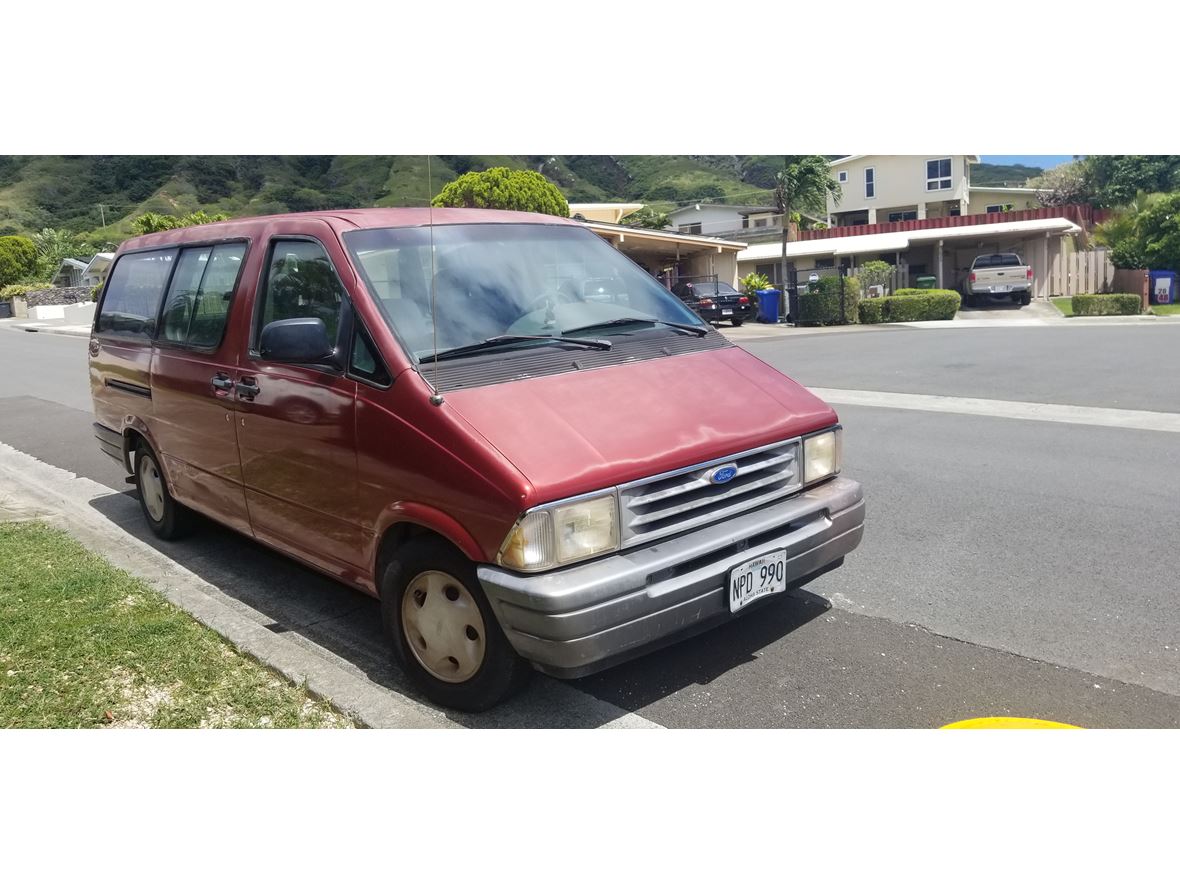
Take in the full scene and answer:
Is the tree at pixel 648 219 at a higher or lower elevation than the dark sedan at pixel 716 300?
higher

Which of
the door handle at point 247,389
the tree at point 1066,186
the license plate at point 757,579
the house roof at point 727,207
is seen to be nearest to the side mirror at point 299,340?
the door handle at point 247,389

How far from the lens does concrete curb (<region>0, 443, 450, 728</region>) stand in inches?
148

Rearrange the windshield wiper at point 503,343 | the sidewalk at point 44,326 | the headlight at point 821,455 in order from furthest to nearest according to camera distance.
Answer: the sidewalk at point 44,326
the headlight at point 821,455
the windshield wiper at point 503,343

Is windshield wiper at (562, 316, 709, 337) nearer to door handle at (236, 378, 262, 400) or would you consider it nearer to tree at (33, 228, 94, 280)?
door handle at (236, 378, 262, 400)

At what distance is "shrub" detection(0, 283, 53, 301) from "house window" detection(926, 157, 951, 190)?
136 ft

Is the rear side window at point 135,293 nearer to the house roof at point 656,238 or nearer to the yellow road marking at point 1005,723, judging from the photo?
the yellow road marking at point 1005,723

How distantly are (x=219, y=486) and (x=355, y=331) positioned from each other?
1759 mm

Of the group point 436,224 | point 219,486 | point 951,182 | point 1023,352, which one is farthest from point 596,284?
point 951,182

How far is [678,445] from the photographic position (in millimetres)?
3680

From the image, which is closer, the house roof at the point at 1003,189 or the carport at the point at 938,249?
the carport at the point at 938,249

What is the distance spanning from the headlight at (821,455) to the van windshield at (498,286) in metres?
0.92

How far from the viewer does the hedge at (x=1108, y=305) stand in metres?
27.9

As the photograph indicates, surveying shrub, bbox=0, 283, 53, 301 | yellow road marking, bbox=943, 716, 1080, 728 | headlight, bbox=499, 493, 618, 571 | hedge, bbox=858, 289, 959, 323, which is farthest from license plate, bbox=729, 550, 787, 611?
shrub, bbox=0, 283, 53, 301

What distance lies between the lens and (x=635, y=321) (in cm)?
462
